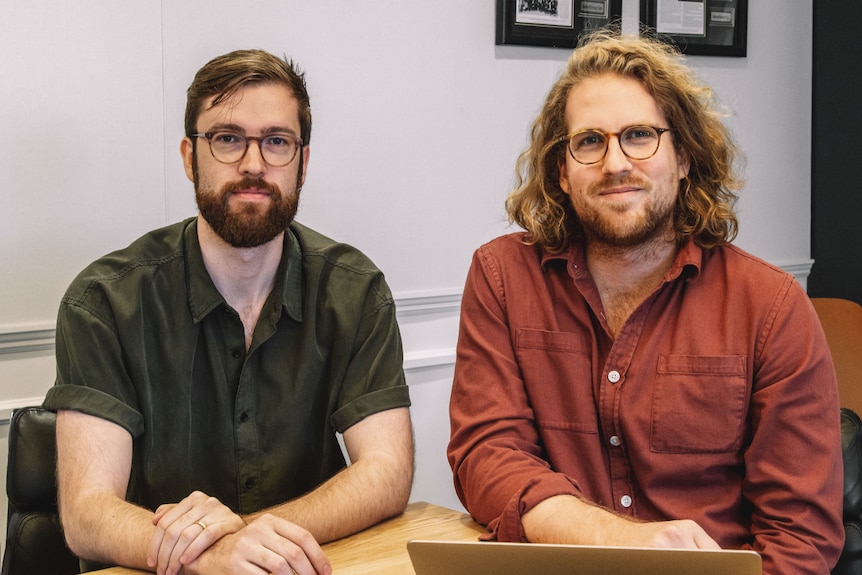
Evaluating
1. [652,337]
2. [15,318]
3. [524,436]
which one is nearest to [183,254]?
[15,318]

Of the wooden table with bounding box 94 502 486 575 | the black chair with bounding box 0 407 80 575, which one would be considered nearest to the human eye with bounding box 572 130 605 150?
the wooden table with bounding box 94 502 486 575

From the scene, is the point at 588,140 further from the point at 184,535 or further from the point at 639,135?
the point at 184,535

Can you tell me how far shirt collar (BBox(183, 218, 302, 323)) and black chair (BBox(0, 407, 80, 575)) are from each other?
1.13 feet

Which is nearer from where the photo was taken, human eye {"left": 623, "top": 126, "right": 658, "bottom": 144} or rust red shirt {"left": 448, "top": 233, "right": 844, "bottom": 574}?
rust red shirt {"left": 448, "top": 233, "right": 844, "bottom": 574}

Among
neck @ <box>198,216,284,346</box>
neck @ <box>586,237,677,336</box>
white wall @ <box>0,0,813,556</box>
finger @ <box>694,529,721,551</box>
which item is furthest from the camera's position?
white wall @ <box>0,0,813,556</box>

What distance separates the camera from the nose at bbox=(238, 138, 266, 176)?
6.22ft

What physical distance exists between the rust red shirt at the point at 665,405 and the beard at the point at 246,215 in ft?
1.36

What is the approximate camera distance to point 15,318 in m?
2.26

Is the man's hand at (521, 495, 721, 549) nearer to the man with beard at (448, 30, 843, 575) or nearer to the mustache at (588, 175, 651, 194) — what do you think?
the man with beard at (448, 30, 843, 575)

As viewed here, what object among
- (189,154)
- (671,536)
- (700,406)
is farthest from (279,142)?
(671,536)

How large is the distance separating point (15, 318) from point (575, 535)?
4.70ft

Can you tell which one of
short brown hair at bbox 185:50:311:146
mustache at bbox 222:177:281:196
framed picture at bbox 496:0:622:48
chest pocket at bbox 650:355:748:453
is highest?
framed picture at bbox 496:0:622:48

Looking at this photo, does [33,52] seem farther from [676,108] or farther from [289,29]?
[676,108]

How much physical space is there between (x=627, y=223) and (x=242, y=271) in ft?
2.48
